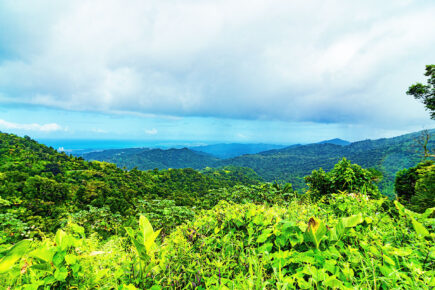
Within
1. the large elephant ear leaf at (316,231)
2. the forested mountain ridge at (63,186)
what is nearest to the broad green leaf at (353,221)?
the large elephant ear leaf at (316,231)

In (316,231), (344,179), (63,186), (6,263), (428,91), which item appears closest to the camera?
(6,263)

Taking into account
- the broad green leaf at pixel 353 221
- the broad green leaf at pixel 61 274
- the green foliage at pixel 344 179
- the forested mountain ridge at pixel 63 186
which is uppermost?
the broad green leaf at pixel 353 221

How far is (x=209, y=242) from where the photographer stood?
A: 1635 mm

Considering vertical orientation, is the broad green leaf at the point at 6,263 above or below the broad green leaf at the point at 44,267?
above

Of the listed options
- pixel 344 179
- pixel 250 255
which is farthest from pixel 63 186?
pixel 250 255

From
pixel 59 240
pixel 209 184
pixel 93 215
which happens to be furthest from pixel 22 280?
pixel 209 184

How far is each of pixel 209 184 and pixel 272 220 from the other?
6407cm

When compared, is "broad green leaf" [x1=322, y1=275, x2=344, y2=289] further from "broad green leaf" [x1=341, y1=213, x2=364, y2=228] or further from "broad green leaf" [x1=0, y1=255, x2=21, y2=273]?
"broad green leaf" [x1=0, y1=255, x2=21, y2=273]

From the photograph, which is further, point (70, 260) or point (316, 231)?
point (316, 231)

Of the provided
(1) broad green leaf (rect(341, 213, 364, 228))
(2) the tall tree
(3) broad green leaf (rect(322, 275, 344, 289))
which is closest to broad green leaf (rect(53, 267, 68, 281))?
(3) broad green leaf (rect(322, 275, 344, 289))

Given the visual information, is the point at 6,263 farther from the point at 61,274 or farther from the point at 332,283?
the point at 332,283

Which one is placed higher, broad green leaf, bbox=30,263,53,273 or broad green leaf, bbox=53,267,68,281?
broad green leaf, bbox=30,263,53,273

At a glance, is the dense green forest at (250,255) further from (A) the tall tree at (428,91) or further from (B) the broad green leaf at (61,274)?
(A) the tall tree at (428,91)

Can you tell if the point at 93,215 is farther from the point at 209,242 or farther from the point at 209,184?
the point at 209,184
